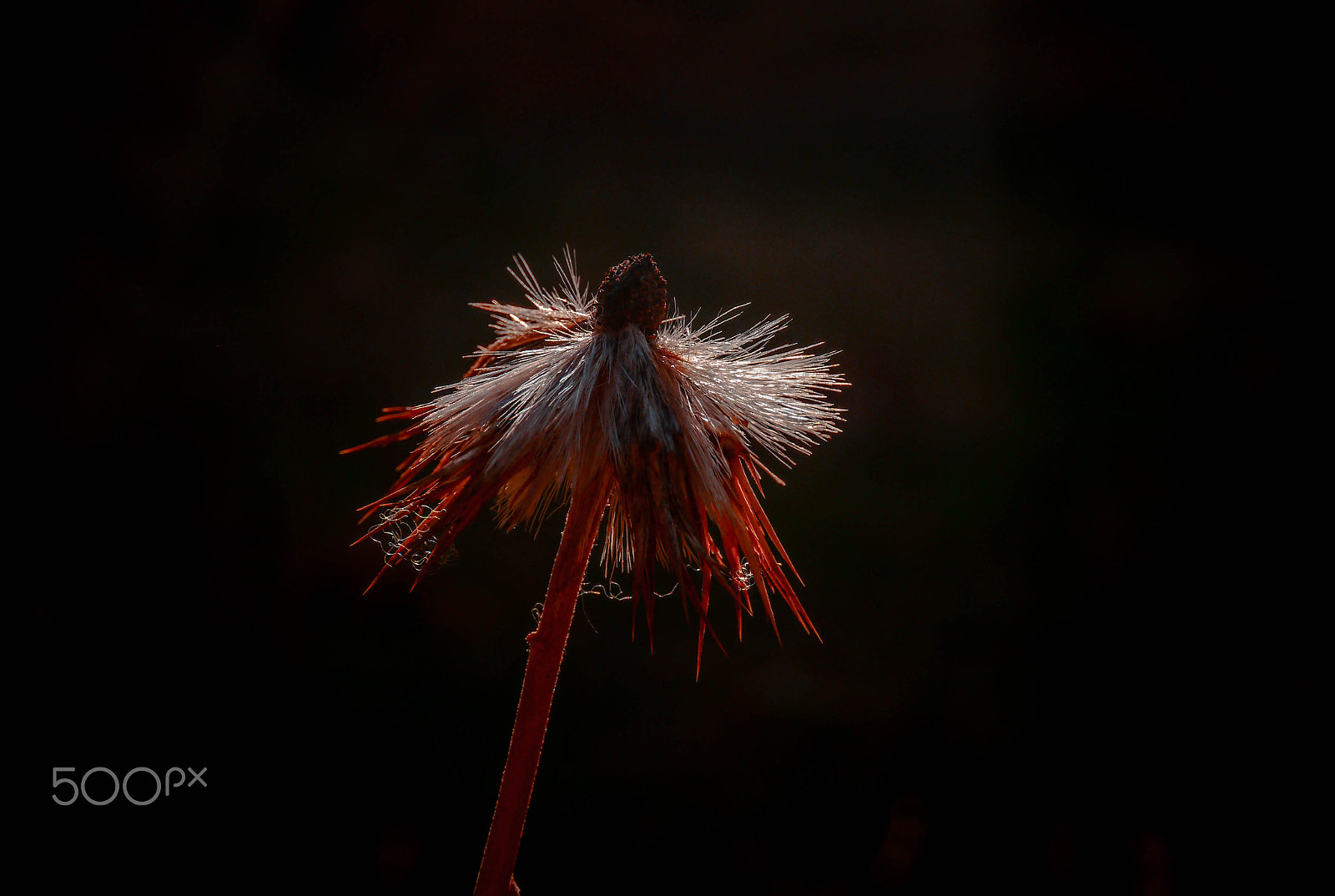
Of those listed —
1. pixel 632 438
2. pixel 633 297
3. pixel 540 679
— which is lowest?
pixel 540 679

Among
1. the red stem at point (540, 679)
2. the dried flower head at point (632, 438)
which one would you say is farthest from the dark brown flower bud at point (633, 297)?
the red stem at point (540, 679)

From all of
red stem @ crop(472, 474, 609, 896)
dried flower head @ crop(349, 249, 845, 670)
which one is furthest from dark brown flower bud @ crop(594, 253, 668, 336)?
red stem @ crop(472, 474, 609, 896)

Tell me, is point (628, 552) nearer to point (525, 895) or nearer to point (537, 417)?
point (537, 417)

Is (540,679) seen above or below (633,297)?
below

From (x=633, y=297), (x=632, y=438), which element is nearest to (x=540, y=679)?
(x=632, y=438)

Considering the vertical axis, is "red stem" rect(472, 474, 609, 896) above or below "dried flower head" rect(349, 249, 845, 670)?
below

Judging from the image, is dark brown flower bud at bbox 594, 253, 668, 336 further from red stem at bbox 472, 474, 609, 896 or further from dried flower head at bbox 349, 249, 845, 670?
red stem at bbox 472, 474, 609, 896

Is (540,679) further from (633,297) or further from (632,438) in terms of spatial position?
(633,297)
